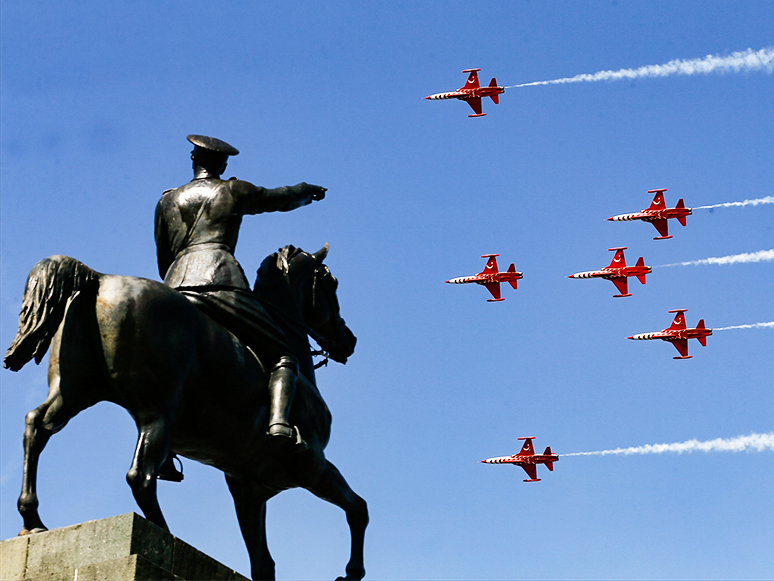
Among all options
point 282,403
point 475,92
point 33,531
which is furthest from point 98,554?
point 475,92

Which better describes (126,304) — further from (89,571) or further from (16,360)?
(89,571)

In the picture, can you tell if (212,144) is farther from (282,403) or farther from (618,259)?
(618,259)

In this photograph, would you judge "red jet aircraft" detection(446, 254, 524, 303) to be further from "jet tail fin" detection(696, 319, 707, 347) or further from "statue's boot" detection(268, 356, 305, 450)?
"statue's boot" detection(268, 356, 305, 450)

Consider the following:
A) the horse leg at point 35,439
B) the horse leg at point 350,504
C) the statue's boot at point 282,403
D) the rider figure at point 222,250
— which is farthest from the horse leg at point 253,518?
the horse leg at point 35,439

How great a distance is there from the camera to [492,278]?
4267 inches

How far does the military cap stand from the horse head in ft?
4.72

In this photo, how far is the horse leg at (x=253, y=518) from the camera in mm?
15984

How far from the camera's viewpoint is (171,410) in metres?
13.7

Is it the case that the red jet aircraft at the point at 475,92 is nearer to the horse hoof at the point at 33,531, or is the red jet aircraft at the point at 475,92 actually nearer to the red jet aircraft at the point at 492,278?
the red jet aircraft at the point at 492,278

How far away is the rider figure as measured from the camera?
1495 cm

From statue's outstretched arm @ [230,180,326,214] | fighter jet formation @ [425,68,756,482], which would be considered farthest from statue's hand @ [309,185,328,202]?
fighter jet formation @ [425,68,756,482]

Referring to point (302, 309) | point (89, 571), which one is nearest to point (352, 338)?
point (302, 309)

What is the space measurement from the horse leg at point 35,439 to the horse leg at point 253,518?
3276 mm

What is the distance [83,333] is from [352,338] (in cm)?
500
